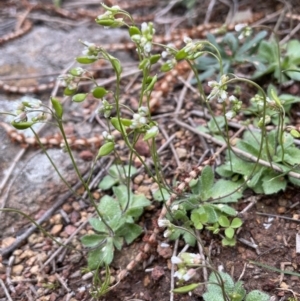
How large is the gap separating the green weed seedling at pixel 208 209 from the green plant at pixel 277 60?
0.69 metres

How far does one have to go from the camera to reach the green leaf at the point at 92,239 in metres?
1.73

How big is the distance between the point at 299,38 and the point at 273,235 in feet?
4.29

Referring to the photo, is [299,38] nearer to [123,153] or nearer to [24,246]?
[123,153]

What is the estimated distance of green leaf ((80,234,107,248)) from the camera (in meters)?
1.73

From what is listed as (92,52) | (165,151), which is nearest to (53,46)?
(165,151)

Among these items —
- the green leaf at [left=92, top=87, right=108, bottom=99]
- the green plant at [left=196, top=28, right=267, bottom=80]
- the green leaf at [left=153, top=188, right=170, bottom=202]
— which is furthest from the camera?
the green plant at [left=196, top=28, right=267, bottom=80]

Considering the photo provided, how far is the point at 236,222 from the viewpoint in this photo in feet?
5.44

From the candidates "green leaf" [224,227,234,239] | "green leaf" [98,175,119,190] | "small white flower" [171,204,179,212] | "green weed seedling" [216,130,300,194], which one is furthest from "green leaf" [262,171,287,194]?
"green leaf" [98,175,119,190]

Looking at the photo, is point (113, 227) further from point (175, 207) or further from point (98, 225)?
point (175, 207)

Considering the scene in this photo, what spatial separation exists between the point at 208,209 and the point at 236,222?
0.38ft

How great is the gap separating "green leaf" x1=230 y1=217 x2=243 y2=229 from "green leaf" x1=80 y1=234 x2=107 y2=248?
50 cm

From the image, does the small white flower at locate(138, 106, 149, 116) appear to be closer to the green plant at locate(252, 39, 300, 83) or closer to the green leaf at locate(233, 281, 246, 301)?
the green leaf at locate(233, 281, 246, 301)

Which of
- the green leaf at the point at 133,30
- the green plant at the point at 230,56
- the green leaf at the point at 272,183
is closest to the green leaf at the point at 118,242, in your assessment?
the green leaf at the point at 272,183

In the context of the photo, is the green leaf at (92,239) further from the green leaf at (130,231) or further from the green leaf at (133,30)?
the green leaf at (133,30)
